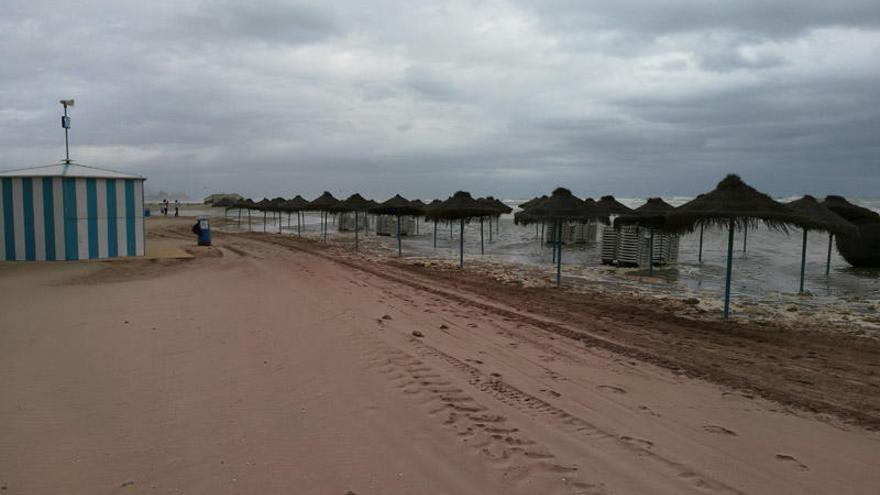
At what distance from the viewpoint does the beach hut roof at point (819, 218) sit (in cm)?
824

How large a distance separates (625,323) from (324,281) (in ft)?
16.9

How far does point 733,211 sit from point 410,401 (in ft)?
20.3

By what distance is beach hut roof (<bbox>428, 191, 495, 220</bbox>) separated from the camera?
15008 millimetres

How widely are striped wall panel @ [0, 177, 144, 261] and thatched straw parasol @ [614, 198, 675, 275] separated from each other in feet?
39.7

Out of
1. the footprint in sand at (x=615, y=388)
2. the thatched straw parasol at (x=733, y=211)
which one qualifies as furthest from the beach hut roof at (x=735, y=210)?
the footprint in sand at (x=615, y=388)

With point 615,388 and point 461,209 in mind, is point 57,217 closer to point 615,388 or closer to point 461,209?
point 461,209

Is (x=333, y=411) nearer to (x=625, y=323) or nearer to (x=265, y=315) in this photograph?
(x=265, y=315)

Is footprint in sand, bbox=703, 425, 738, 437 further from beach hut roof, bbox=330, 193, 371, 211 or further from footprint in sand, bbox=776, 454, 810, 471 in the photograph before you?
beach hut roof, bbox=330, 193, 371, 211

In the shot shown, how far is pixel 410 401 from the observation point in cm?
376

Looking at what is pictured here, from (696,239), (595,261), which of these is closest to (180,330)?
(595,261)

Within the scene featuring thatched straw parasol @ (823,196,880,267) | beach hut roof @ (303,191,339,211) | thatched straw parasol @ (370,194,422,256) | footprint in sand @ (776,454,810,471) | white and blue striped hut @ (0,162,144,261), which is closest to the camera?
footprint in sand @ (776,454,810,471)

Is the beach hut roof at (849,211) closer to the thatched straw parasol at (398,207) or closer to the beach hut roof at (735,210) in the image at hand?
the beach hut roof at (735,210)

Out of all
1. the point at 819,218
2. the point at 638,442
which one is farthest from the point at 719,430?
the point at 819,218

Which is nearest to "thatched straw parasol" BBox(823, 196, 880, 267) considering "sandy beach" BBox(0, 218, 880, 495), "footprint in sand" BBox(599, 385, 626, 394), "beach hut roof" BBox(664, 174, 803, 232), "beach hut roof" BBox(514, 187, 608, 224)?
"beach hut roof" BBox(514, 187, 608, 224)
